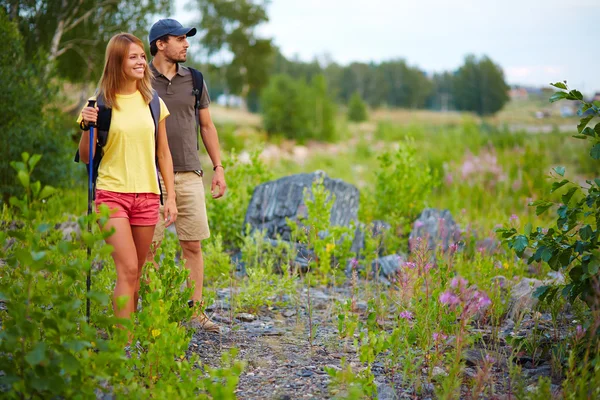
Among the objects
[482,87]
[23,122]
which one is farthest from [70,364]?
[482,87]

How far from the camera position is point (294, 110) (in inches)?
1080

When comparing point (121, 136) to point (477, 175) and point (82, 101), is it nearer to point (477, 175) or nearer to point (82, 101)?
point (477, 175)

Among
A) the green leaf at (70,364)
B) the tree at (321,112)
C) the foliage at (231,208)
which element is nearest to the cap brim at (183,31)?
the green leaf at (70,364)

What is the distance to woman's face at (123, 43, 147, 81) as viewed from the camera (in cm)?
342

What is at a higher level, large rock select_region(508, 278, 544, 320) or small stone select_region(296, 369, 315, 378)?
large rock select_region(508, 278, 544, 320)

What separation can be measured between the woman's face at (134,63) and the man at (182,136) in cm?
55

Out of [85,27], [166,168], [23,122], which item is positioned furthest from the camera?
[85,27]

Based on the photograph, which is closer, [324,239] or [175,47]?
[175,47]

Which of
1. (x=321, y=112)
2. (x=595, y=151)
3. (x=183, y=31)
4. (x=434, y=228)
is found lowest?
(x=434, y=228)

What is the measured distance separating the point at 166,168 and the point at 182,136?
1.42 feet

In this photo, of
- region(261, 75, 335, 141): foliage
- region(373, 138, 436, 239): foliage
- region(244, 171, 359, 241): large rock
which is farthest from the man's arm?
region(261, 75, 335, 141): foliage

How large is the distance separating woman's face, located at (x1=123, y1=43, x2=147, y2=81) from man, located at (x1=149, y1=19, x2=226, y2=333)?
55cm

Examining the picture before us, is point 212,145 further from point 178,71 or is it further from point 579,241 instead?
point 579,241

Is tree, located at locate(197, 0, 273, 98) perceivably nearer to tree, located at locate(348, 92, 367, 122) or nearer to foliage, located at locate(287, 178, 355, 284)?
tree, located at locate(348, 92, 367, 122)
